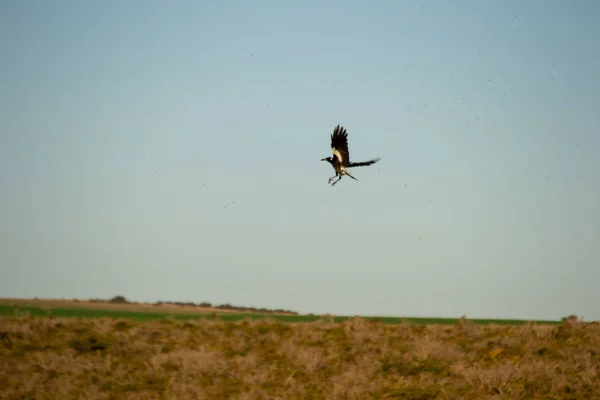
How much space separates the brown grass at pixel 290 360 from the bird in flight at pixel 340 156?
6549 millimetres

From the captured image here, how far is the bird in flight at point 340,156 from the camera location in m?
28.9

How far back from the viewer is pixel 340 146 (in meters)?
29.5

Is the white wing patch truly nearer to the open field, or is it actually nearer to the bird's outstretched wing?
the bird's outstretched wing

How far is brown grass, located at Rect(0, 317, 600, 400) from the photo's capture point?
28.3 m

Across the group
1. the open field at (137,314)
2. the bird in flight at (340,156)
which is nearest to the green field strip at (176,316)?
the open field at (137,314)

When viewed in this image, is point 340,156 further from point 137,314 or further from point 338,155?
point 137,314

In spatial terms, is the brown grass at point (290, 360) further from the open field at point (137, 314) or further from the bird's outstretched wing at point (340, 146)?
the bird's outstretched wing at point (340, 146)

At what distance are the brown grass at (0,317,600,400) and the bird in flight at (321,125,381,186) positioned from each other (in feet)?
21.5

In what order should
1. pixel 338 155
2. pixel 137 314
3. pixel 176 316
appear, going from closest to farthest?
pixel 338 155 < pixel 176 316 < pixel 137 314

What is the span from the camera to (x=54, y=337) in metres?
31.0

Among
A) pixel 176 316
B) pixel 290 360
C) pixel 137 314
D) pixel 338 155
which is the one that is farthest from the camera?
pixel 137 314

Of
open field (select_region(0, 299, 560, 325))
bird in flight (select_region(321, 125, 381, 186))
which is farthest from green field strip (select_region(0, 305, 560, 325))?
bird in flight (select_region(321, 125, 381, 186))

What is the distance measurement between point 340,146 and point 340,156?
16.8 inches

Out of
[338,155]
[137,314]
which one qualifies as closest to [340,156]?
[338,155]
